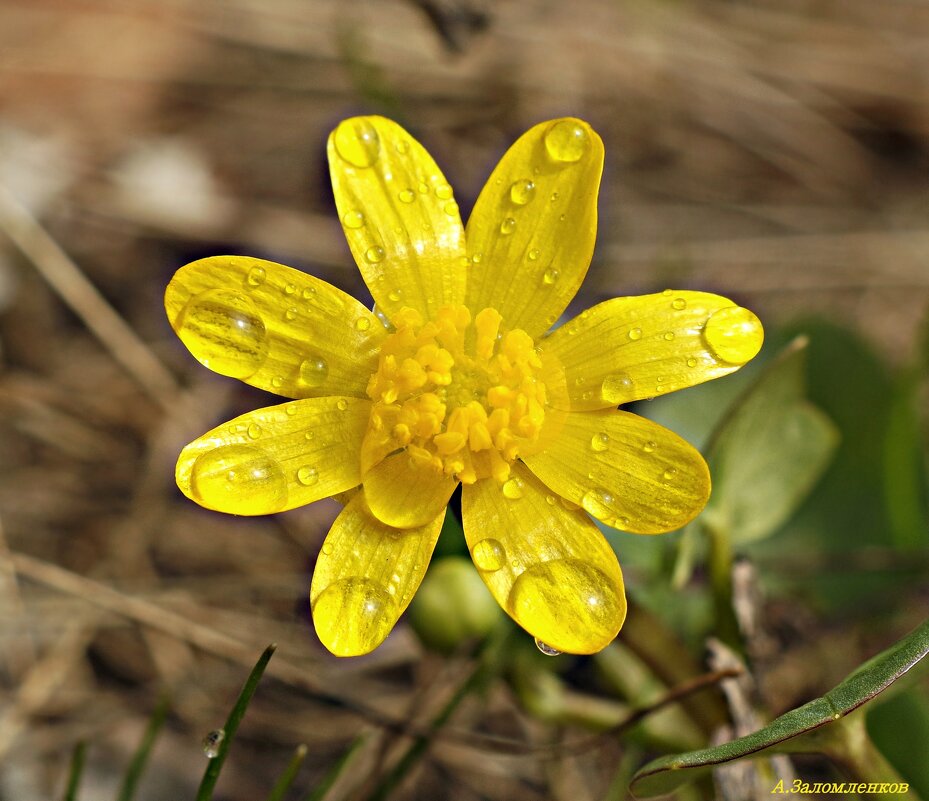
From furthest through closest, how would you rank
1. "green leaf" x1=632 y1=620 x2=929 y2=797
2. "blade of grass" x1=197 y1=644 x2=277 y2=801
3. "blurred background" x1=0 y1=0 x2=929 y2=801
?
"blurred background" x1=0 y1=0 x2=929 y2=801, "blade of grass" x1=197 y1=644 x2=277 y2=801, "green leaf" x1=632 y1=620 x2=929 y2=797

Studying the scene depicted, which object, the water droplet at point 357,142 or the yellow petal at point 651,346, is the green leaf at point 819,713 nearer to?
the yellow petal at point 651,346

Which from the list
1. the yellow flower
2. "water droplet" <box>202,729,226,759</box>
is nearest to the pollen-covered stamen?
the yellow flower

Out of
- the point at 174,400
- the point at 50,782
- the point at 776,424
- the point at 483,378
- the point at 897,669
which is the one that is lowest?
the point at 50,782

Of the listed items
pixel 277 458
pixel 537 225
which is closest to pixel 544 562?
pixel 277 458

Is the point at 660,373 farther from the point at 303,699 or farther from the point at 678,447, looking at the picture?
the point at 303,699

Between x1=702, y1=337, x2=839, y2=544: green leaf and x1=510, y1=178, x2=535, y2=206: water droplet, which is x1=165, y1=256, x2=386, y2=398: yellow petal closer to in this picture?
x1=510, y1=178, x2=535, y2=206: water droplet

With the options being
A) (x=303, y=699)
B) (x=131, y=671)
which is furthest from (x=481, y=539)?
(x=131, y=671)
